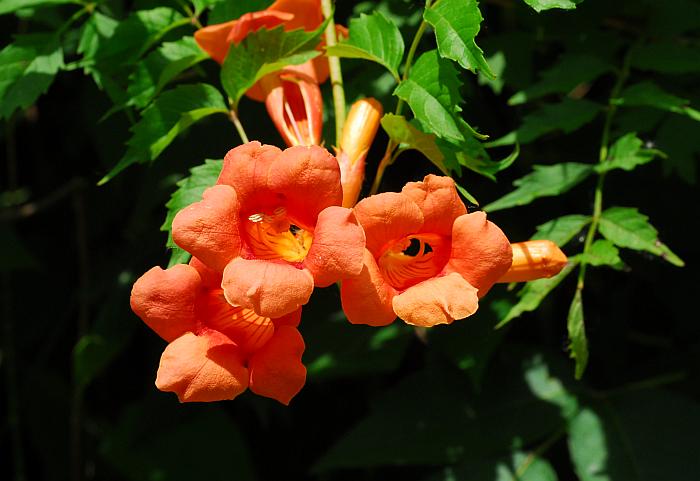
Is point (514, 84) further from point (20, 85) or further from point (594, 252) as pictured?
point (20, 85)

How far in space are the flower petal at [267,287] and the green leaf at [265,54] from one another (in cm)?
53

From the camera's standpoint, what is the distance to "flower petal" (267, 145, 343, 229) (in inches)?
52.2

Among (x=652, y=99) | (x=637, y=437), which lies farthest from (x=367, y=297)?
(x=637, y=437)

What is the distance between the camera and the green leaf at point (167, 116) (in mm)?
1666

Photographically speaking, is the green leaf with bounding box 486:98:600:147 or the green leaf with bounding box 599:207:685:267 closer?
the green leaf with bounding box 599:207:685:267

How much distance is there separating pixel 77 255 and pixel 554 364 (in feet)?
6.54

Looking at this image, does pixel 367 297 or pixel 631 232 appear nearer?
pixel 367 297

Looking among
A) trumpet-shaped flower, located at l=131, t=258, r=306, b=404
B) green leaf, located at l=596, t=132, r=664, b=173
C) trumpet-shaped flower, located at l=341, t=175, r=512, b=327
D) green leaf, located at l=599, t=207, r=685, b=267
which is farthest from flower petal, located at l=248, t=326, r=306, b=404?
green leaf, located at l=596, t=132, r=664, b=173

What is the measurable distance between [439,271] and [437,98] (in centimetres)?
31

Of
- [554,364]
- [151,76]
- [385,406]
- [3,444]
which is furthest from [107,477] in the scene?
[151,76]

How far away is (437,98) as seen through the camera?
1477mm

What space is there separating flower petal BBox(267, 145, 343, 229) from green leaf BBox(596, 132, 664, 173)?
0.75m

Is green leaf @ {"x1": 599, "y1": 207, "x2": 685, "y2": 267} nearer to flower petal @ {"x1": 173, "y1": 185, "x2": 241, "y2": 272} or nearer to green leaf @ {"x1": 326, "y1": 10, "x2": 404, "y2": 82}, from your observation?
green leaf @ {"x1": 326, "y1": 10, "x2": 404, "y2": 82}

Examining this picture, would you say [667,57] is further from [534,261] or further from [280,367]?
[280,367]
